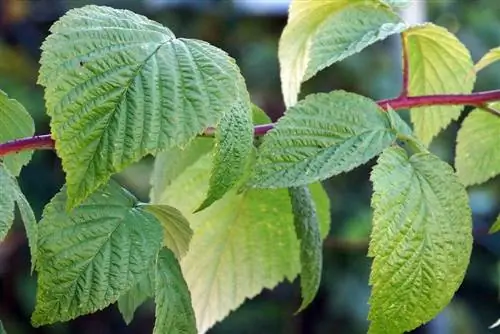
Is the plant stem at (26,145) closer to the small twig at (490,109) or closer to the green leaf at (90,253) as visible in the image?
the green leaf at (90,253)

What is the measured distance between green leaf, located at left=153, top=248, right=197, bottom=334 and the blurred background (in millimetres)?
1527

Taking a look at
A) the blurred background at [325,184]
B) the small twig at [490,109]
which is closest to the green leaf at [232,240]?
the small twig at [490,109]

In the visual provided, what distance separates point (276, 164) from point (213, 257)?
174 mm

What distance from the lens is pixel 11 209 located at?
0.33 meters

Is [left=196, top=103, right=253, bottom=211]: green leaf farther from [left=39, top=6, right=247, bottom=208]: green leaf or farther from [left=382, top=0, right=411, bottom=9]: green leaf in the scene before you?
[left=382, top=0, right=411, bottom=9]: green leaf

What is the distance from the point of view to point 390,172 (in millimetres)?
368

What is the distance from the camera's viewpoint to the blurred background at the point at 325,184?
2.07 metres

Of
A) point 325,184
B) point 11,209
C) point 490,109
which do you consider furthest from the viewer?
point 325,184

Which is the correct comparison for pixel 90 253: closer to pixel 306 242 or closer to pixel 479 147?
pixel 306 242

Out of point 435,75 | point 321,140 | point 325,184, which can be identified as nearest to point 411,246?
point 321,140

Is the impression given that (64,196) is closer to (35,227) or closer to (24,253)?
(35,227)

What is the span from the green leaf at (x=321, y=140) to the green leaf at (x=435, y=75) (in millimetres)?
104

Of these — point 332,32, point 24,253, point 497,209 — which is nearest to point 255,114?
point 332,32

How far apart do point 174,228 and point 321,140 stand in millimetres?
78
